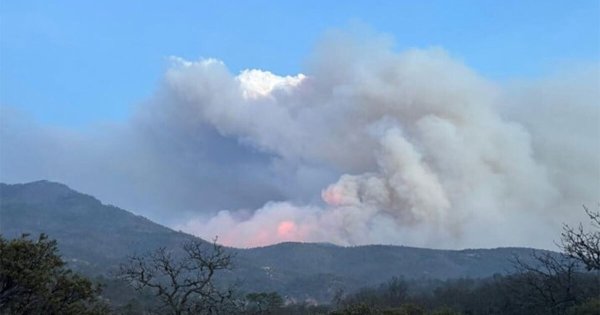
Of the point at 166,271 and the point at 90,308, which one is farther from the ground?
the point at 166,271

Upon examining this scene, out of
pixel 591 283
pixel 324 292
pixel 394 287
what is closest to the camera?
pixel 591 283

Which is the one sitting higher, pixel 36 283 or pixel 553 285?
pixel 553 285

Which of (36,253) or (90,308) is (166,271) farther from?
(36,253)

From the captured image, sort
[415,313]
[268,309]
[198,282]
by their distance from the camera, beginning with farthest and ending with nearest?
[268,309], [415,313], [198,282]

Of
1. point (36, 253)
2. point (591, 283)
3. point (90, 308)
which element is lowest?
point (90, 308)

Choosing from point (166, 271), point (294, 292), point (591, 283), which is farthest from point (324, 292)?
point (166, 271)

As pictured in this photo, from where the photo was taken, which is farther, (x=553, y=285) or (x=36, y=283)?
(x=553, y=285)

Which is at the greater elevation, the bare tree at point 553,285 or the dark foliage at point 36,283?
the bare tree at point 553,285

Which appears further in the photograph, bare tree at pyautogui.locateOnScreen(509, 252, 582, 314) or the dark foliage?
bare tree at pyautogui.locateOnScreen(509, 252, 582, 314)

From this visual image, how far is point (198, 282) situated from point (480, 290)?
5867 cm

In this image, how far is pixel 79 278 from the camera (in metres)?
23.0

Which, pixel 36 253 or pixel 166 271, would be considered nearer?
pixel 36 253

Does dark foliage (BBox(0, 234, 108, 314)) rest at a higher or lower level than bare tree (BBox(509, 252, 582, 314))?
lower

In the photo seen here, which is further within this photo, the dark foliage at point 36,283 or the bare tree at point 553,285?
the bare tree at point 553,285
